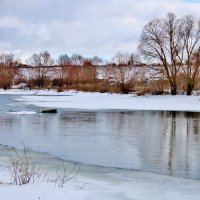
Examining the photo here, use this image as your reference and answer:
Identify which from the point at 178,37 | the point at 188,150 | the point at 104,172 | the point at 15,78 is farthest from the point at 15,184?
the point at 15,78

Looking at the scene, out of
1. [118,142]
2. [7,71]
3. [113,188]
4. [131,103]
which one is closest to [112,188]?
[113,188]

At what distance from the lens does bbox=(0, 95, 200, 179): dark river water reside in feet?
39.5

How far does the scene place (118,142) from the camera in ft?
52.6

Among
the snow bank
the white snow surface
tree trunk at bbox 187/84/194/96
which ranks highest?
tree trunk at bbox 187/84/194/96

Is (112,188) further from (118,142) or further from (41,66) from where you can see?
(41,66)

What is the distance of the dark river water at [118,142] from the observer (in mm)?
12033

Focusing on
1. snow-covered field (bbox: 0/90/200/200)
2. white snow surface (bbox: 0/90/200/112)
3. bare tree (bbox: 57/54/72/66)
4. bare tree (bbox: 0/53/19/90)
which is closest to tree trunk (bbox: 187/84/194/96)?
white snow surface (bbox: 0/90/200/112)

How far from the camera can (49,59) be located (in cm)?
13975

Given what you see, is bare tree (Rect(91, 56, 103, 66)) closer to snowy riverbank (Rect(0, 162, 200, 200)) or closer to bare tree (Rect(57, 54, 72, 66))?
bare tree (Rect(57, 54, 72, 66))

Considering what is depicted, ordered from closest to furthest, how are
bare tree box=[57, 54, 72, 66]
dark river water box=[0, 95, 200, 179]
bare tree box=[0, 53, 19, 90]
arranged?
dark river water box=[0, 95, 200, 179]
bare tree box=[0, 53, 19, 90]
bare tree box=[57, 54, 72, 66]

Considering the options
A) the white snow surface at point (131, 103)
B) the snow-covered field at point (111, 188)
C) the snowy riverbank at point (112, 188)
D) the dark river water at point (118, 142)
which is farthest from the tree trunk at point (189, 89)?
the snowy riverbank at point (112, 188)

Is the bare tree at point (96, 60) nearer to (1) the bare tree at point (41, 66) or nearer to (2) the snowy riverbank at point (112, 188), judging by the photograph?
(1) the bare tree at point (41, 66)

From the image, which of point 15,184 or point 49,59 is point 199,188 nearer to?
point 15,184

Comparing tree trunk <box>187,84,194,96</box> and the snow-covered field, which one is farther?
tree trunk <box>187,84,194,96</box>
